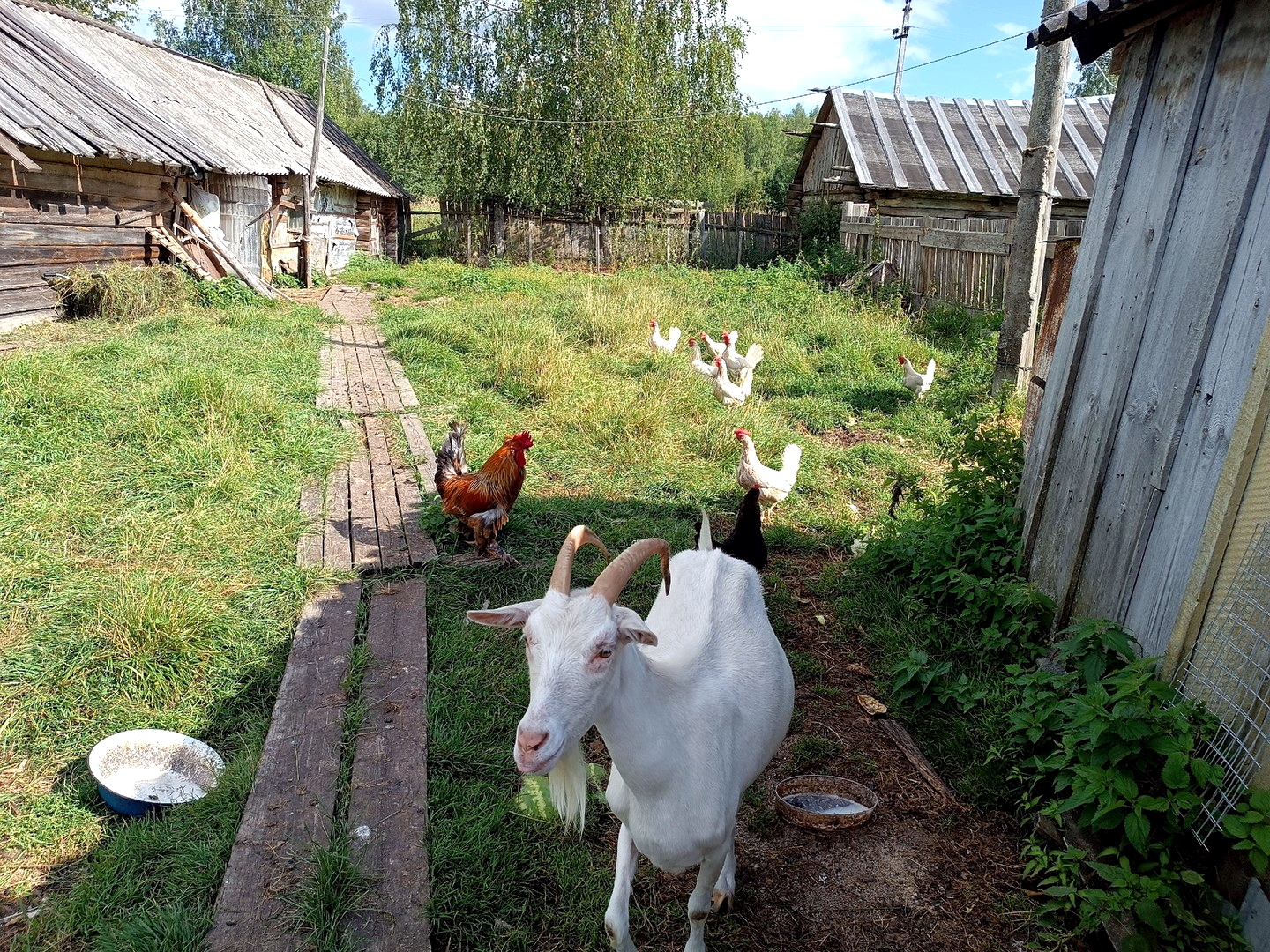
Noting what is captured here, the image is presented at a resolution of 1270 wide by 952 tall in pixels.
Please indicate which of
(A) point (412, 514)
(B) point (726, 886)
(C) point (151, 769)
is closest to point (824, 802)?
(B) point (726, 886)

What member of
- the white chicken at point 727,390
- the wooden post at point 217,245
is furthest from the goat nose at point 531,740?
the wooden post at point 217,245

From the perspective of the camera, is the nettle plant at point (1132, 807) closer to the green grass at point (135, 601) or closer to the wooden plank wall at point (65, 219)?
the green grass at point (135, 601)

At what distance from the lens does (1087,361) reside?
4.11 m

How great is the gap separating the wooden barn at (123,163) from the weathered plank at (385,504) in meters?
6.45

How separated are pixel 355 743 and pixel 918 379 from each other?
783 cm

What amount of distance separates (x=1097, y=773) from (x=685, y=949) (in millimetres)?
1565

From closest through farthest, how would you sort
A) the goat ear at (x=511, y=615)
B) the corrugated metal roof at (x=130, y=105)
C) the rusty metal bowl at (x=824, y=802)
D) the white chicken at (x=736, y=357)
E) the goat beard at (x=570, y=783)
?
the goat ear at (x=511, y=615) < the goat beard at (x=570, y=783) < the rusty metal bowl at (x=824, y=802) < the white chicken at (x=736, y=357) < the corrugated metal roof at (x=130, y=105)

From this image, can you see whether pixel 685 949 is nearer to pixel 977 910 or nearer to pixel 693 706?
pixel 693 706

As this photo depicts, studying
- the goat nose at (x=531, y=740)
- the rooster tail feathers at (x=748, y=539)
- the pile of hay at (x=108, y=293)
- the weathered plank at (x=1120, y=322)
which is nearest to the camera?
the goat nose at (x=531, y=740)

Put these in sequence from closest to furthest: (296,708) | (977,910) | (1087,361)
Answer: (977,910)
(296,708)
(1087,361)

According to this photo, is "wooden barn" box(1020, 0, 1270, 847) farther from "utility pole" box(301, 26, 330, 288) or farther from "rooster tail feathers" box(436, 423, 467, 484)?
"utility pole" box(301, 26, 330, 288)

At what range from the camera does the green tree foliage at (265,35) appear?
41438 mm

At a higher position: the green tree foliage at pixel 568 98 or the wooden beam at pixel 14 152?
the green tree foliage at pixel 568 98

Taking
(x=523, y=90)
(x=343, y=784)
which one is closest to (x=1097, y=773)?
(x=343, y=784)
